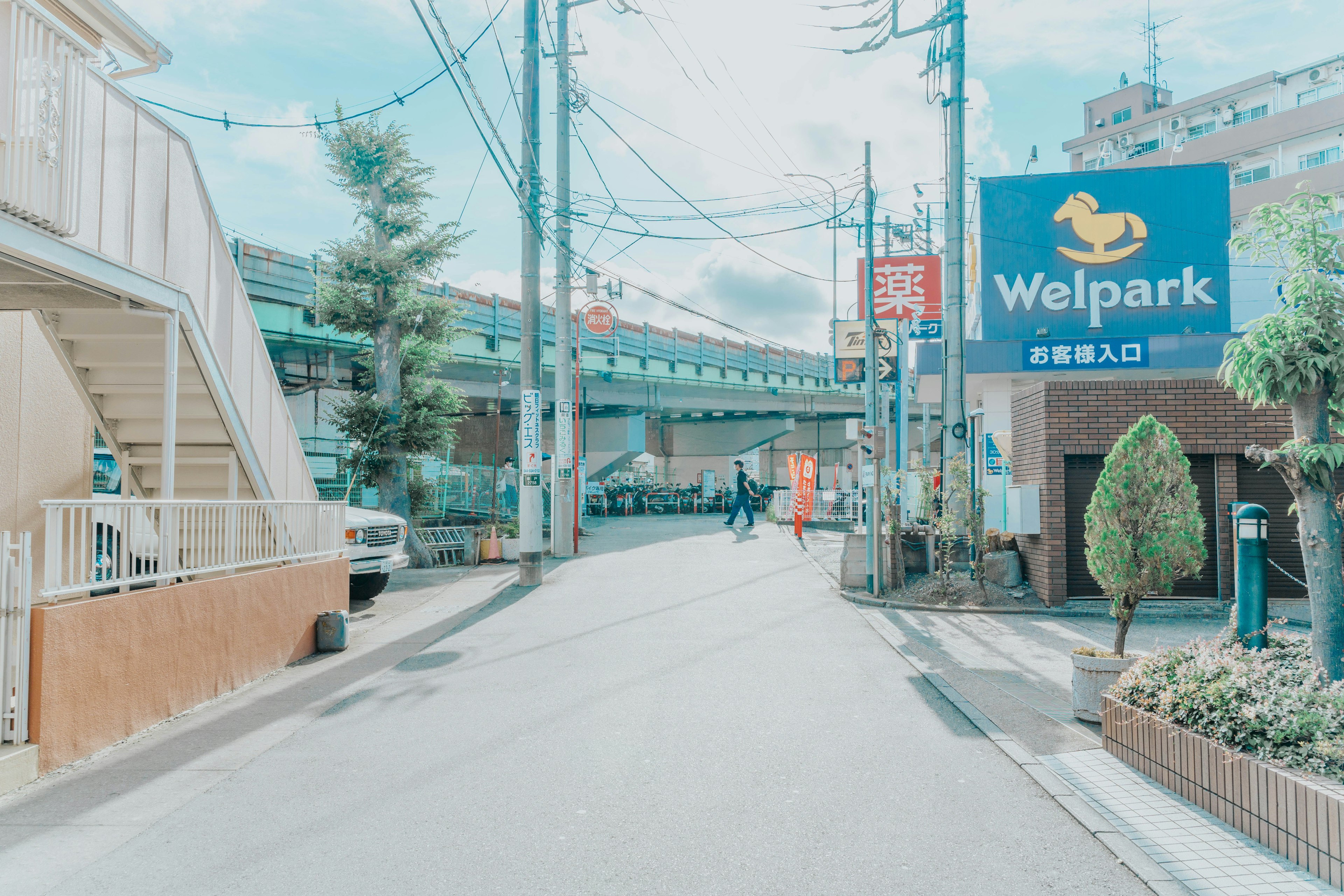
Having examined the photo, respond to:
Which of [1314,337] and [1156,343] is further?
[1156,343]

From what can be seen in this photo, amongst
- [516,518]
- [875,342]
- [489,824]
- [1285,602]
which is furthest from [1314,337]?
[516,518]

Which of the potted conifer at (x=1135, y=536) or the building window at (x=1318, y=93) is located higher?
the building window at (x=1318, y=93)

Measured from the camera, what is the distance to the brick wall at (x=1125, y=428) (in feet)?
41.0

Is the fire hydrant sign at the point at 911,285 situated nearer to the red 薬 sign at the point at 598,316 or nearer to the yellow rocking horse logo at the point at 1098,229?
the yellow rocking horse logo at the point at 1098,229

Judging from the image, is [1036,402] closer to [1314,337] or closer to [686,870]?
[1314,337]

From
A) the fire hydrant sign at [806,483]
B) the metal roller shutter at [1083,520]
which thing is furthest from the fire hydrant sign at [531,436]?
the fire hydrant sign at [806,483]

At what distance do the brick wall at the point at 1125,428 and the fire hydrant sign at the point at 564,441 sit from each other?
9710 millimetres

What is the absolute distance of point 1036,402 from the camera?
13328 mm

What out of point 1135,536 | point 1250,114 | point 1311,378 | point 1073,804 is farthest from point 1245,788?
point 1250,114

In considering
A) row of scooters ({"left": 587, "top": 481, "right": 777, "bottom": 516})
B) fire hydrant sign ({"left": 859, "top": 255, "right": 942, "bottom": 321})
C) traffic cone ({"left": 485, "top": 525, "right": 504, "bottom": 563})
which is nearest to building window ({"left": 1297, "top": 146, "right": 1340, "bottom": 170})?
row of scooters ({"left": 587, "top": 481, "right": 777, "bottom": 516})

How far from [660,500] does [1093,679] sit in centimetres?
3260

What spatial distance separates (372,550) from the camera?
12688 millimetres

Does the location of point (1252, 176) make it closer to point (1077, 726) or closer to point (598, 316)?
point (598, 316)

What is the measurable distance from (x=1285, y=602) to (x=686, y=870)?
1156 centimetres
